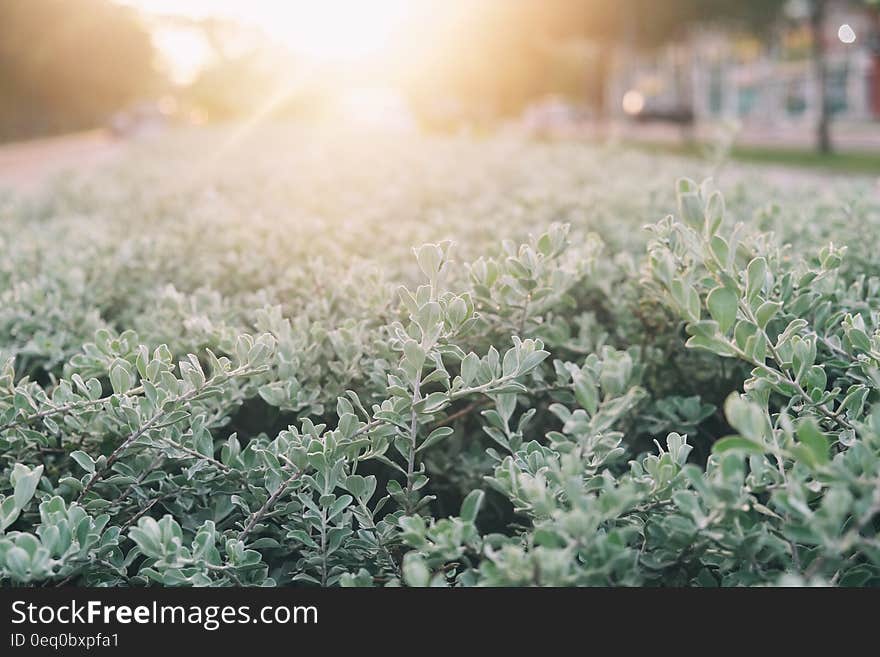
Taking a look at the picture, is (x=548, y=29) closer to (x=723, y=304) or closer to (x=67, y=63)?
(x=723, y=304)

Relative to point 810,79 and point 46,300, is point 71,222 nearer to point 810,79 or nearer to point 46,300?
point 46,300

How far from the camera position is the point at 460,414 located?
224 centimetres

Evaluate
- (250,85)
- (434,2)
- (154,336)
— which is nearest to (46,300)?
(154,336)

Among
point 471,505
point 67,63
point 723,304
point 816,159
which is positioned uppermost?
point 67,63

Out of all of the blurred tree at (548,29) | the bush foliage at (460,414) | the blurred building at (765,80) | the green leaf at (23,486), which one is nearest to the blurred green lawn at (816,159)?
the blurred building at (765,80)

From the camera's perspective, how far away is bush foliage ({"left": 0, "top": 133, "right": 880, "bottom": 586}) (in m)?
1.65

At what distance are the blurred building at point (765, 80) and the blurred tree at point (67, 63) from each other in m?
39.3

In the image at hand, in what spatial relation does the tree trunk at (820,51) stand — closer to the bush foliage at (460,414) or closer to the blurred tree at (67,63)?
the bush foliage at (460,414)

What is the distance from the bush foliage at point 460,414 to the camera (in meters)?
1.65

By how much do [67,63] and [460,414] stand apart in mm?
75115

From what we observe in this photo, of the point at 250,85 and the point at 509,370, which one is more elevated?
the point at 250,85

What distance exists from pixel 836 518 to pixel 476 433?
1468 mm

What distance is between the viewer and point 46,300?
3.23 meters

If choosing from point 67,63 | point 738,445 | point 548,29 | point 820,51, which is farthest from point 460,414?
point 67,63
